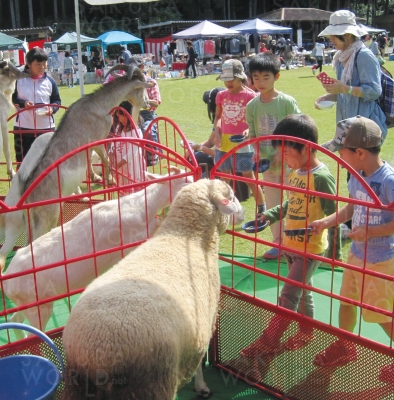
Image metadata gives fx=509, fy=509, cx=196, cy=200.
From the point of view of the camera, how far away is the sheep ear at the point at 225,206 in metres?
2.82

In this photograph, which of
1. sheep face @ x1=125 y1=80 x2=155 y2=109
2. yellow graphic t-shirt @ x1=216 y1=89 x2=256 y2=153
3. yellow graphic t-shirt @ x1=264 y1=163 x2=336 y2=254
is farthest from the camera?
sheep face @ x1=125 y1=80 x2=155 y2=109

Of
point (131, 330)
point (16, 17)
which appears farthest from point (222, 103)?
point (16, 17)

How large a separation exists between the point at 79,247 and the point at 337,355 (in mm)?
1731

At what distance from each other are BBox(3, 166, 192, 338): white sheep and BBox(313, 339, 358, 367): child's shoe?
1.25m

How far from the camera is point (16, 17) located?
3225 cm

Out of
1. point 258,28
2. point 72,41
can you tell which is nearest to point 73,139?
point 72,41

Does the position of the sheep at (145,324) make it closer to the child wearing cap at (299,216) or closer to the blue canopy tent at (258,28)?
the child wearing cap at (299,216)

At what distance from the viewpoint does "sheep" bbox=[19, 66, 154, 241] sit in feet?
14.3

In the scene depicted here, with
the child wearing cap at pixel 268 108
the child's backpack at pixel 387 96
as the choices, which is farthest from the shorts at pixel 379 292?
the child's backpack at pixel 387 96

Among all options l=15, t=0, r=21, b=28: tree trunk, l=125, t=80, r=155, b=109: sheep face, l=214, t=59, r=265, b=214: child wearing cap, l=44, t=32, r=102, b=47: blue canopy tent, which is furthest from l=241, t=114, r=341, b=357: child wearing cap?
l=15, t=0, r=21, b=28: tree trunk

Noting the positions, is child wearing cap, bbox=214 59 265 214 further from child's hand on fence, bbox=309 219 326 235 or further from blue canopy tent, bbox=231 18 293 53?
blue canopy tent, bbox=231 18 293 53

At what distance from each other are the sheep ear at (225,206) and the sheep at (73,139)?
187 cm

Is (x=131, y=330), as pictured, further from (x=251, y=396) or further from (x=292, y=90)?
(x=292, y=90)

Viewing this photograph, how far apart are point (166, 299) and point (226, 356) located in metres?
1.16
